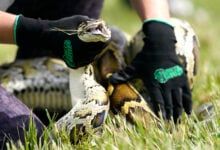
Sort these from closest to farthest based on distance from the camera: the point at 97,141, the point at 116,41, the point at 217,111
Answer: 1. the point at 97,141
2. the point at 217,111
3. the point at 116,41

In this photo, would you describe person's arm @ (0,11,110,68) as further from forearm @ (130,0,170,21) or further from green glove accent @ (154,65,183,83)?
forearm @ (130,0,170,21)

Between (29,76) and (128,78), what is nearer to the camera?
(128,78)

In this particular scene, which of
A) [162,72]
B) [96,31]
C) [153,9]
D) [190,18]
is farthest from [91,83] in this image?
[190,18]

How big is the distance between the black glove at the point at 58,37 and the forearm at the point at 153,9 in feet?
2.24

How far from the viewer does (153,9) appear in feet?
13.4

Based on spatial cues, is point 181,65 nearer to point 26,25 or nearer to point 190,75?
point 190,75

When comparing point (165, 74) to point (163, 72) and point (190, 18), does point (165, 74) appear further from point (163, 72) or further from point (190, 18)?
point (190, 18)

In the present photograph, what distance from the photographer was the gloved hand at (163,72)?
3777 millimetres

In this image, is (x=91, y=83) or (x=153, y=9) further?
(x=153, y=9)

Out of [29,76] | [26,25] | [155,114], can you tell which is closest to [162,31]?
[155,114]

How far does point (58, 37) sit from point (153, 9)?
84cm

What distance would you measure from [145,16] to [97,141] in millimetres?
1250

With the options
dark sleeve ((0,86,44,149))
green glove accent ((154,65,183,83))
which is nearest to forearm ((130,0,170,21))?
green glove accent ((154,65,183,83))

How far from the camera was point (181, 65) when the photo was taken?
390cm
